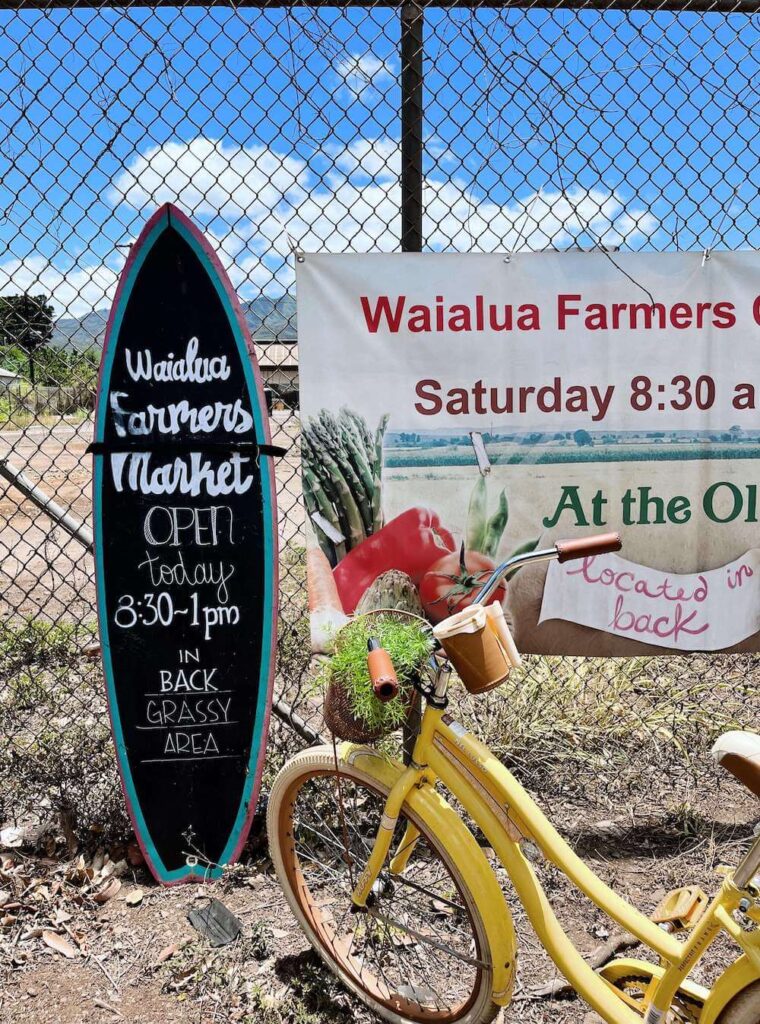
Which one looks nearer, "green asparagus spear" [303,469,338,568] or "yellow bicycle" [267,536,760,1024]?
"yellow bicycle" [267,536,760,1024]

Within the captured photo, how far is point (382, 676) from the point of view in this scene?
5.61 ft

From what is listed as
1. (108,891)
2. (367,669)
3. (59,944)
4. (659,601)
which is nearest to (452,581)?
(659,601)

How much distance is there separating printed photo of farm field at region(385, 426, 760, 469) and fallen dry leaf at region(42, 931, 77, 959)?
5.93ft

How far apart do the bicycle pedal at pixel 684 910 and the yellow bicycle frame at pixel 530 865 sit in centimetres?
3

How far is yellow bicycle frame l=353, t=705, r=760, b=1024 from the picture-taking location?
5.97ft

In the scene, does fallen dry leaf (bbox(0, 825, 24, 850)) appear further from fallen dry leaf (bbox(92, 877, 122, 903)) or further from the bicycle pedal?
the bicycle pedal

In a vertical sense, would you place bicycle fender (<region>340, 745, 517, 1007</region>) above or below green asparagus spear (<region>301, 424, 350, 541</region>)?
below

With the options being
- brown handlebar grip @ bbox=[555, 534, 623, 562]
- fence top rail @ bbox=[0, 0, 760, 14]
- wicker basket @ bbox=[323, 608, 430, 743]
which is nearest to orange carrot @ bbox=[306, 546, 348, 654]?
wicker basket @ bbox=[323, 608, 430, 743]

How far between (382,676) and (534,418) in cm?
125

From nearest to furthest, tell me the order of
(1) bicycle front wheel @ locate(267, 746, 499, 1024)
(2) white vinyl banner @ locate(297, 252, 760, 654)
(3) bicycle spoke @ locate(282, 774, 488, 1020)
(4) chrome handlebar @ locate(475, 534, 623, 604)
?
(4) chrome handlebar @ locate(475, 534, 623, 604) < (1) bicycle front wheel @ locate(267, 746, 499, 1024) < (3) bicycle spoke @ locate(282, 774, 488, 1020) < (2) white vinyl banner @ locate(297, 252, 760, 654)

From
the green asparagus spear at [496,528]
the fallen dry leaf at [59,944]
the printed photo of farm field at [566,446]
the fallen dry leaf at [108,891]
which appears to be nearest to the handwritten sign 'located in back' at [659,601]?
the green asparagus spear at [496,528]

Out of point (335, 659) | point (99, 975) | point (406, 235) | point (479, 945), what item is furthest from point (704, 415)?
point (99, 975)

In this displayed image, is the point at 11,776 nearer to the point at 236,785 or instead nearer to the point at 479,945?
the point at 236,785

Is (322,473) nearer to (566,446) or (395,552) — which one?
(395,552)
